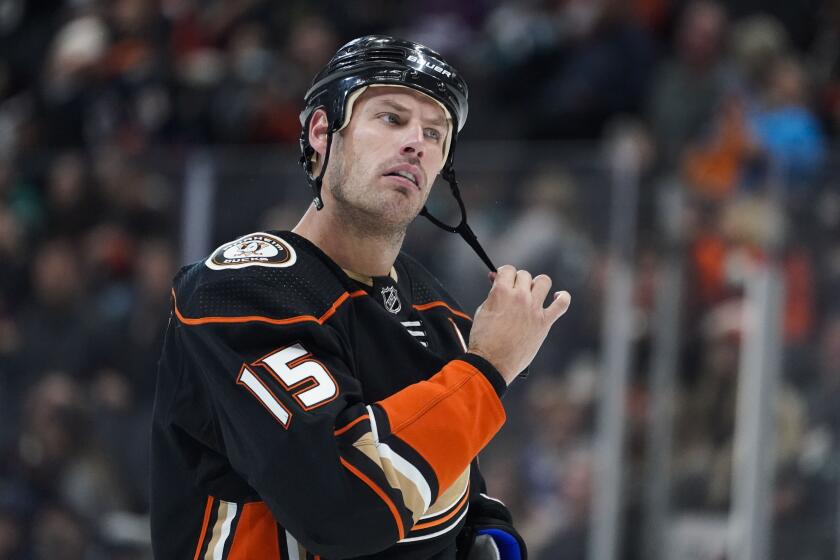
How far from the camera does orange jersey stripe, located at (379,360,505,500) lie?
193 centimetres

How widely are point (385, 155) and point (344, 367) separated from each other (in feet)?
1.20

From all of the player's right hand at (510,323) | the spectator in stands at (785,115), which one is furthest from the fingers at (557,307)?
the spectator in stands at (785,115)

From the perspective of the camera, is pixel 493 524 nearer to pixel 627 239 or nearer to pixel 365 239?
pixel 365 239

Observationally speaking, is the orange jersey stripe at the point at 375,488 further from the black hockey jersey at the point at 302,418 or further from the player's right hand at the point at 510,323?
the player's right hand at the point at 510,323

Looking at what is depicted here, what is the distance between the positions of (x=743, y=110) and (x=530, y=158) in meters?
1.35

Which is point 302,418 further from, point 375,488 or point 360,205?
point 360,205

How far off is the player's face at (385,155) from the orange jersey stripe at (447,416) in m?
0.32

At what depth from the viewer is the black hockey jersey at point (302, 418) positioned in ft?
6.14

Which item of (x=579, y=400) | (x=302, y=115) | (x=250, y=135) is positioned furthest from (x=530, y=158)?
(x=302, y=115)

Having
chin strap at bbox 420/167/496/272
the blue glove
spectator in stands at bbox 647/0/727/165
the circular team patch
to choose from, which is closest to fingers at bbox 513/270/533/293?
chin strap at bbox 420/167/496/272

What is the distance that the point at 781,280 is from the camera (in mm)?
4496

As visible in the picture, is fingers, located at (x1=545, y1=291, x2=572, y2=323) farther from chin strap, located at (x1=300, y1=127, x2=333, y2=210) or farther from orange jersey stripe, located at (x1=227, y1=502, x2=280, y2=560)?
orange jersey stripe, located at (x1=227, y1=502, x2=280, y2=560)

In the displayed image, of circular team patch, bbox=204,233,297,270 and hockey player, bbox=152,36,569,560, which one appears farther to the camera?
circular team patch, bbox=204,233,297,270

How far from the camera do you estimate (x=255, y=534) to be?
80.5 inches
